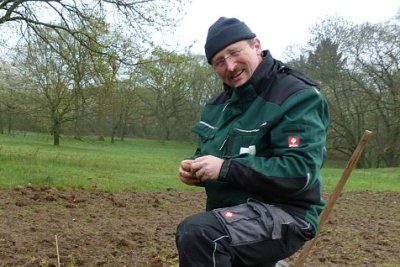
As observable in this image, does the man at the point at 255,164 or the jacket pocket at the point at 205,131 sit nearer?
the man at the point at 255,164

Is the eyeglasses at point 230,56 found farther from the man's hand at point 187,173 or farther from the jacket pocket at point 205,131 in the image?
the man's hand at point 187,173

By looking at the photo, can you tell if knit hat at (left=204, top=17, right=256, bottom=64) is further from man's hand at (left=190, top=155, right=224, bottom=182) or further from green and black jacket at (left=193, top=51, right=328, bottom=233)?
man's hand at (left=190, top=155, right=224, bottom=182)

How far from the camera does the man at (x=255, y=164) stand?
222 centimetres

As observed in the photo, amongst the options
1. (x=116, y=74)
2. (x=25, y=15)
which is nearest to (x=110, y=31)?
(x=116, y=74)

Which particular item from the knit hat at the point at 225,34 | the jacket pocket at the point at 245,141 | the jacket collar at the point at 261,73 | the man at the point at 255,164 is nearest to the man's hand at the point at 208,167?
the man at the point at 255,164

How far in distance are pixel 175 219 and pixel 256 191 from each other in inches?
242

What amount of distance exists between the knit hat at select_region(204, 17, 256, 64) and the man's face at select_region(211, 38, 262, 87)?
0.9 inches

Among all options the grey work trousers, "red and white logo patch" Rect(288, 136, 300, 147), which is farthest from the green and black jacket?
the grey work trousers

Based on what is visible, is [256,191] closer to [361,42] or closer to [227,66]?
[227,66]

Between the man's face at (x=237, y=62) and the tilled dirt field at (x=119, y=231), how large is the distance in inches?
88.5

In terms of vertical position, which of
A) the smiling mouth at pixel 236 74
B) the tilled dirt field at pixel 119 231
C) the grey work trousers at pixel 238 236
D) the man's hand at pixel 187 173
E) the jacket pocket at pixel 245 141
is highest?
the smiling mouth at pixel 236 74

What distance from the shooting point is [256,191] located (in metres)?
2.35

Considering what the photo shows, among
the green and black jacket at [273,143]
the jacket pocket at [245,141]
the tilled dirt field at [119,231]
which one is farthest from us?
the tilled dirt field at [119,231]

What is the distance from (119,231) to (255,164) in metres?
4.82
